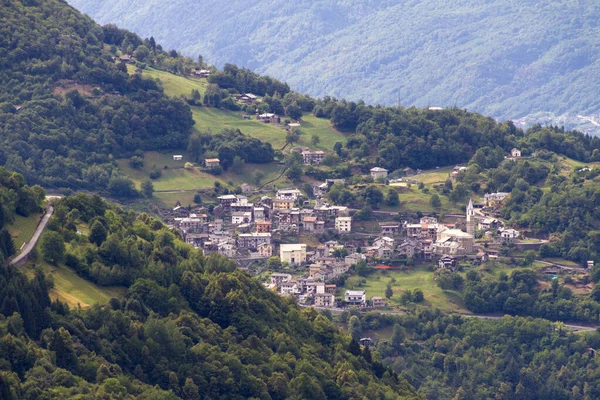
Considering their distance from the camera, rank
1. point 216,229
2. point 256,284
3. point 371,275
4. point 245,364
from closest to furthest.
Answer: point 245,364 → point 256,284 → point 371,275 → point 216,229

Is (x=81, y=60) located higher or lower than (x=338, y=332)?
→ higher

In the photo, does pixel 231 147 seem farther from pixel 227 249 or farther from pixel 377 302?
pixel 377 302

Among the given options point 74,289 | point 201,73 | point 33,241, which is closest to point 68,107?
point 201,73

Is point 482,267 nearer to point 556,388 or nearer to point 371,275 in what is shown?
point 371,275

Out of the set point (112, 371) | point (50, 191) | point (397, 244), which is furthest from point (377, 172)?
point (112, 371)

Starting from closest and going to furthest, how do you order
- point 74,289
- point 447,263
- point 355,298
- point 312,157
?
point 74,289, point 355,298, point 447,263, point 312,157

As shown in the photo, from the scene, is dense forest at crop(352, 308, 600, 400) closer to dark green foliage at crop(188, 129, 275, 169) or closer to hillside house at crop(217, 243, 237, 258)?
hillside house at crop(217, 243, 237, 258)

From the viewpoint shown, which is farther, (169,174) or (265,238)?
(169,174)
